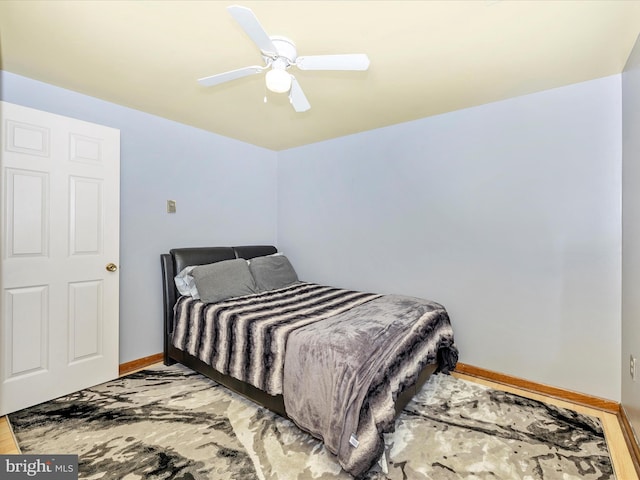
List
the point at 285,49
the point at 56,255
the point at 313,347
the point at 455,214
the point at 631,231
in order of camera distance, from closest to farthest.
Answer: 1. the point at 285,49
2. the point at 313,347
3. the point at 631,231
4. the point at 56,255
5. the point at 455,214

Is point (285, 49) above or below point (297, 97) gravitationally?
above

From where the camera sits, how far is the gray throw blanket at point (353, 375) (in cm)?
161

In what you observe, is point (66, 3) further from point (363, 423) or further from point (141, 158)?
point (363, 423)

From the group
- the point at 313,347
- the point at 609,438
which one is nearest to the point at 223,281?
the point at 313,347

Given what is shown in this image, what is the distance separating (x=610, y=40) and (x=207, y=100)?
2820 millimetres

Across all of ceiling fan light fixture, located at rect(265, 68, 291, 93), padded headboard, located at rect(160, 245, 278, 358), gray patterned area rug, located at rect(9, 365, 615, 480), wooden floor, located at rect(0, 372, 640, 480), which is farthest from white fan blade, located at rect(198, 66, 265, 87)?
wooden floor, located at rect(0, 372, 640, 480)

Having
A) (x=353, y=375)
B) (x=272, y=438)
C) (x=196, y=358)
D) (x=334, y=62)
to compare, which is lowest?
(x=272, y=438)

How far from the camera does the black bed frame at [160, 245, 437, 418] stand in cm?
211

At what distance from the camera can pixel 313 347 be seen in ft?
6.14

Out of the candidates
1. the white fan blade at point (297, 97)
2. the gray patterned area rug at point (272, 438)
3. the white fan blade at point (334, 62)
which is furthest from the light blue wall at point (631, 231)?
the white fan blade at point (297, 97)

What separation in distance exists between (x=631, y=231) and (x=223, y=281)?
309 centimetres

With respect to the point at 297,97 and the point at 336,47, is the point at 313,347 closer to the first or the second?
the point at 297,97

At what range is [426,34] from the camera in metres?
1.77
